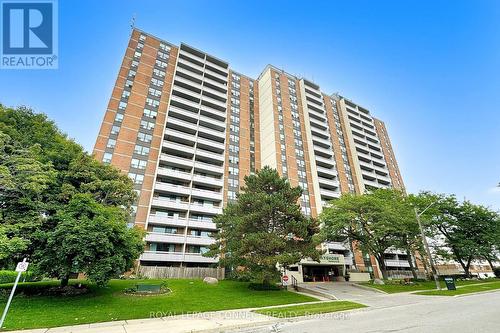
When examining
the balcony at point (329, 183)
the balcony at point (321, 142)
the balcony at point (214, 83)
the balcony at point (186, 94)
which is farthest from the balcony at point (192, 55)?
the balcony at point (329, 183)

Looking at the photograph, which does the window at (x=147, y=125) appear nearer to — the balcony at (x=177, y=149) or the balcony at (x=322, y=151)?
the balcony at (x=177, y=149)

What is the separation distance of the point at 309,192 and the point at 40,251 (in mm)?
47195

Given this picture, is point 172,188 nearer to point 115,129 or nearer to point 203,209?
point 203,209

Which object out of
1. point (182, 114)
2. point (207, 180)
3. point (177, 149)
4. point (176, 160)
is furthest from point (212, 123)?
point (207, 180)

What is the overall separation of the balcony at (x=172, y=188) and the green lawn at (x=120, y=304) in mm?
21459

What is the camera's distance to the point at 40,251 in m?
16.0

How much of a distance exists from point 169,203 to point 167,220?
9.47ft

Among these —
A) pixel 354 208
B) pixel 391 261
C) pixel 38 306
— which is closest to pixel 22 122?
pixel 38 306

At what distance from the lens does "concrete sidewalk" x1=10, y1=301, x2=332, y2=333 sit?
36.8 feet

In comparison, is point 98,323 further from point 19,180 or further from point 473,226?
point 473,226

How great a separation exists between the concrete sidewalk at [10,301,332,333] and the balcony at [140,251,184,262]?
2551 centimetres

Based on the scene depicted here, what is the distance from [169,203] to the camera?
42469 mm

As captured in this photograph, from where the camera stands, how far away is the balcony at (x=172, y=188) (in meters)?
43.0

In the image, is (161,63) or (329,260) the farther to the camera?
(161,63)
